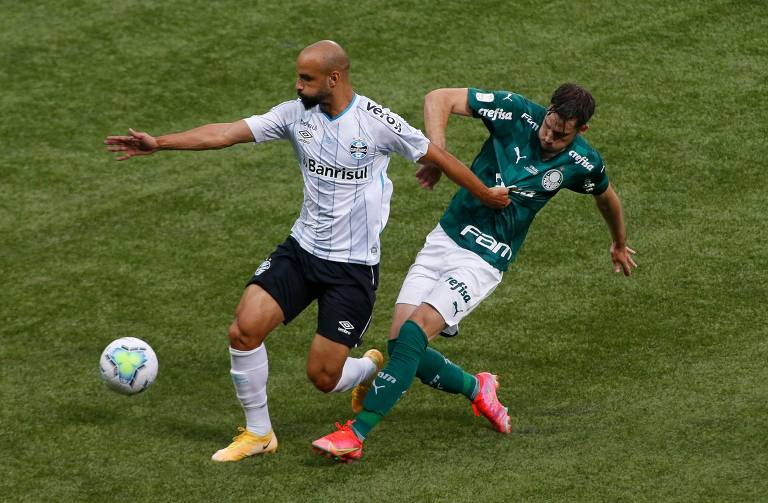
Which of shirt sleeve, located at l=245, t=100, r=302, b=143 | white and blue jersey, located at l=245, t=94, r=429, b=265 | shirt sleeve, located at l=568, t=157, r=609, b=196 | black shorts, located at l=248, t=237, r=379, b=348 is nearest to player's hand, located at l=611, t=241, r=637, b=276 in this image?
shirt sleeve, located at l=568, t=157, r=609, b=196

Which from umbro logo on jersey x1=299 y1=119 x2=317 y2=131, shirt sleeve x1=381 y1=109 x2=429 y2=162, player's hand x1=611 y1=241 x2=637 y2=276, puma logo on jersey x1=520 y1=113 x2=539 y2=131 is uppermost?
puma logo on jersey x1=520 y1=113 x2=539 y2=131

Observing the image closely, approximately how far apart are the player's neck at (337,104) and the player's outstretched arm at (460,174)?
56 cm

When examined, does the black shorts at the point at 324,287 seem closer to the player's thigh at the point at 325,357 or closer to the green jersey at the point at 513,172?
the player's thigh at the point at 325,357

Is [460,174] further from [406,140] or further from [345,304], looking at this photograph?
[345,304]

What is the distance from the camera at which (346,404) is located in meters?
8.69

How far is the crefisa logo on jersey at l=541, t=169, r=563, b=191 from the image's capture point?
810 centimetres

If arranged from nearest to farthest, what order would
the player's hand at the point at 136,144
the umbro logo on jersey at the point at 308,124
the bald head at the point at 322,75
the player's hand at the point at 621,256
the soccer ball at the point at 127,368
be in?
the player's hand at the point at 136,144 < the bald head at the point at 322,75 < the umbro logo on jersey at the point at 308,124 < the soccer ball at the point at 127,368 < the player's hand at the point at 621,256

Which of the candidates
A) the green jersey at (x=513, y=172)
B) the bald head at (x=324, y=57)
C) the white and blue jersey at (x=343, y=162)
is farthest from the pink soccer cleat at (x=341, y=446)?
the bald head at (x=324, y=57)

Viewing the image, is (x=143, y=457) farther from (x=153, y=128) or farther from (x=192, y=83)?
(x=192, y=83)

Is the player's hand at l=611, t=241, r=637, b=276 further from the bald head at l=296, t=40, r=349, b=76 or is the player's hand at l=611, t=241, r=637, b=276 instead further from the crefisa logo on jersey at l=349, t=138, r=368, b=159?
the bald head at l=296, t=40, r=349, b=76

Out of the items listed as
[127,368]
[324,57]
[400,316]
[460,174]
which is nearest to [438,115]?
[460,174]

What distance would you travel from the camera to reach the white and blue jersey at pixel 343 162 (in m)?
7.63

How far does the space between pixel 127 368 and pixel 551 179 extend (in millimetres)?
2901

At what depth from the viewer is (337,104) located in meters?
7.61
